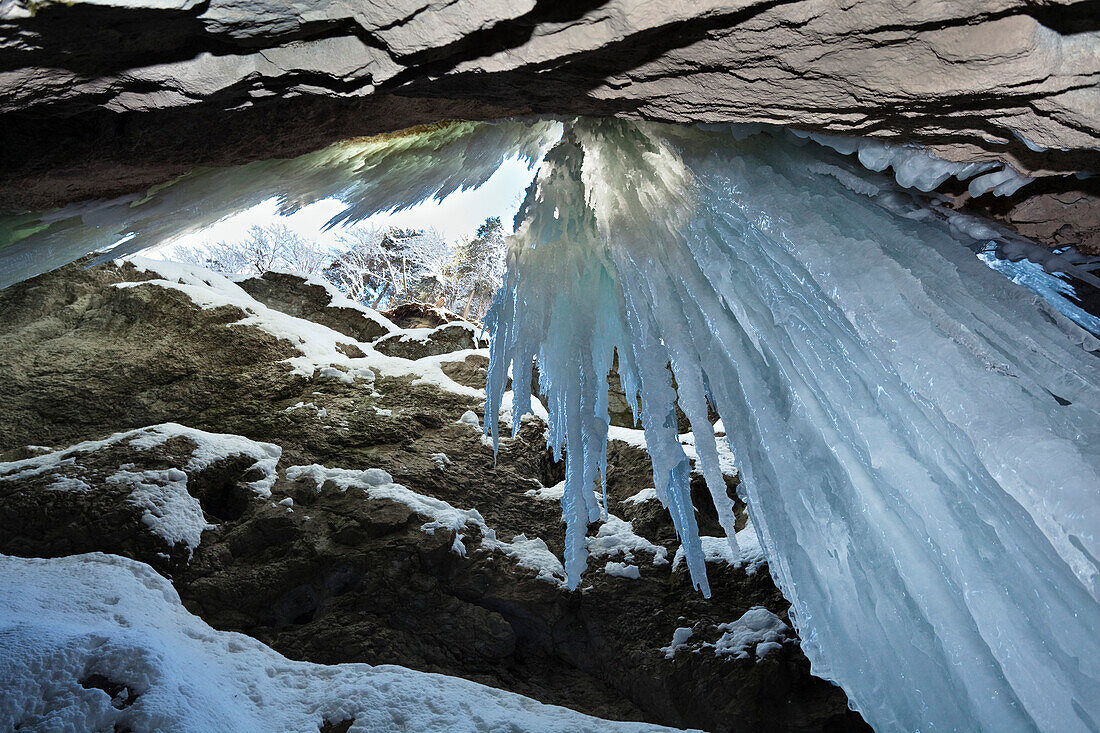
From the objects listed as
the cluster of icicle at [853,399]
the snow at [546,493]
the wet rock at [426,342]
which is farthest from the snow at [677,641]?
the wet rock at [426,342]

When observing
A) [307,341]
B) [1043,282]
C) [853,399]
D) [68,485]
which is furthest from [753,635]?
[307,341]

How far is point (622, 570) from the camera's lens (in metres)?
4.54

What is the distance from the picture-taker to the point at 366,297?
692 inches

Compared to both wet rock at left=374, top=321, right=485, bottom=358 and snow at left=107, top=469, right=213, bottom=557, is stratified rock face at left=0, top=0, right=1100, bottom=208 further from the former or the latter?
wet rock at left=374, top=321, right=485, bottom=358

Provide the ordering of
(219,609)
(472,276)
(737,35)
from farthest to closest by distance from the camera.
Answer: (472,276), (219,609), (737,35)

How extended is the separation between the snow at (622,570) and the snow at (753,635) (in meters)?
0.70

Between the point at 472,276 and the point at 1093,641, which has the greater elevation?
the point at 1093,641

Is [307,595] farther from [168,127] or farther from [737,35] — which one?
[737,35]

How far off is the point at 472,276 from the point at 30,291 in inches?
446

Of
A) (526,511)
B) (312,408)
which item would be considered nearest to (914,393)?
(526,511)

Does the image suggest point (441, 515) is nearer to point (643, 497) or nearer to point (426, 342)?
point (643, 497)

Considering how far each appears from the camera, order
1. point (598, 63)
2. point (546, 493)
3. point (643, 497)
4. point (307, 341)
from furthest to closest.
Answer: point (307, 341) → point (546, 493) → point (643, 497) → point (598, 63)

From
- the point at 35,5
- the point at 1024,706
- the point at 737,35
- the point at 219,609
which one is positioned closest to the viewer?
the point at 35,5

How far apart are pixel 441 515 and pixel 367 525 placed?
541mm
